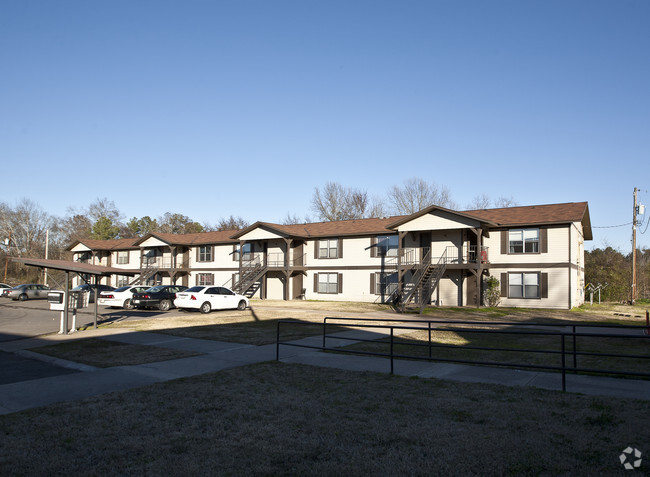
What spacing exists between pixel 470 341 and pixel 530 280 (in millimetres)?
16328

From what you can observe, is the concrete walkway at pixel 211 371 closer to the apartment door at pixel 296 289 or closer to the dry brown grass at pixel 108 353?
the dry brown grass at pixel 108 353

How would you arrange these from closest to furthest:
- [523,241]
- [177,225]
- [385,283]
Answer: [523,241] → [385,283] → [177,225]

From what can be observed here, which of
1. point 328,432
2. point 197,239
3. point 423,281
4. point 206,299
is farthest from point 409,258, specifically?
point 328,432

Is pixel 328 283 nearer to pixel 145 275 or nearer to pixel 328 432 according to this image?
pixel 145 275

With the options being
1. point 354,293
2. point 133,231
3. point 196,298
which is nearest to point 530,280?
point 354,293

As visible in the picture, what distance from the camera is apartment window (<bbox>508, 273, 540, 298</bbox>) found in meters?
28.7

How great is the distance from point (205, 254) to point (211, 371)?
35.5 meters

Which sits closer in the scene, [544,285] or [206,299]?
[206,299]

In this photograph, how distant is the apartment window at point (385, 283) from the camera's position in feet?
109

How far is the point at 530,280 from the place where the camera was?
28.8 m

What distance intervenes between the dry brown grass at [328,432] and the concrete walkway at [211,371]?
2.67 feet

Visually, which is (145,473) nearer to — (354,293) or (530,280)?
(530,280)

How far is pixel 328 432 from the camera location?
570 centimetres

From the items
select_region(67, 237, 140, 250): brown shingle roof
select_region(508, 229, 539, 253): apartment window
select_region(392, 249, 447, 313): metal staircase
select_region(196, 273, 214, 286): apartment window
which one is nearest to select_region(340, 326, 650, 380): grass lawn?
select_region(392, 249, 447, 313): metal staircase
